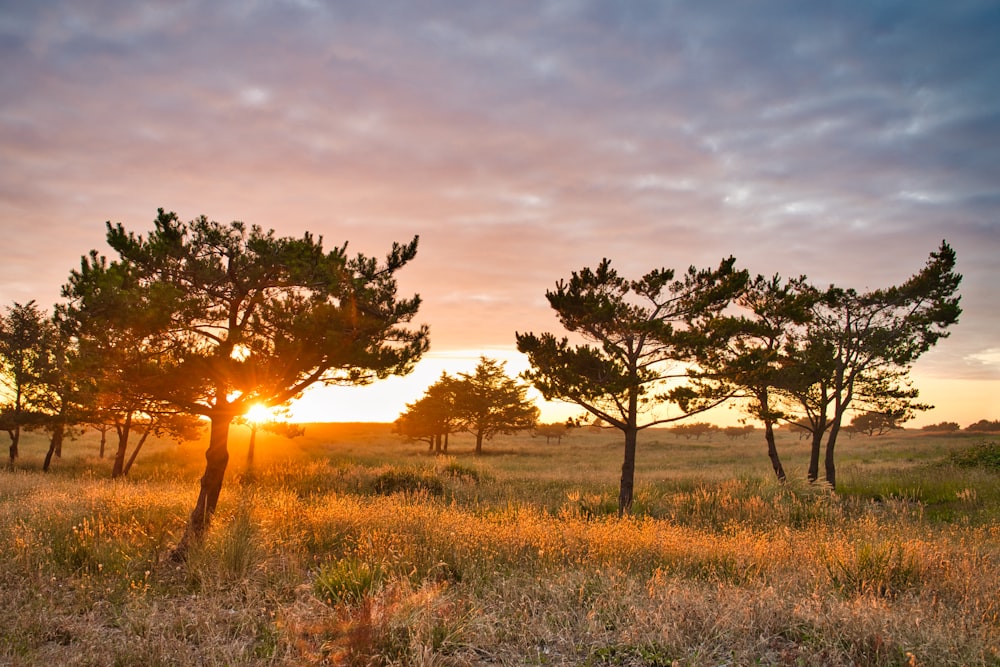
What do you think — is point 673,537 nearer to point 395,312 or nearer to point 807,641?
point 807,641

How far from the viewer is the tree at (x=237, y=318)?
8789 mm

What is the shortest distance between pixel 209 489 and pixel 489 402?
3933 centimetres

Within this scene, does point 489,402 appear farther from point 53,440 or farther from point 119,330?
point 119,330

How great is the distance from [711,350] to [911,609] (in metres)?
12.2

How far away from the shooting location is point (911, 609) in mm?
5184

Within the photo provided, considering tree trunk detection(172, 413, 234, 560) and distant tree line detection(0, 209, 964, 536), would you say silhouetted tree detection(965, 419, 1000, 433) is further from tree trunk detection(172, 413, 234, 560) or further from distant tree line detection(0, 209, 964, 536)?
tree trunk detection(172, 413, 234, 560)

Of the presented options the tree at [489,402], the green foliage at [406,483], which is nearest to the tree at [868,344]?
the green foliage at [406,483]

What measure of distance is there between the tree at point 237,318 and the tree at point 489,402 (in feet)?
124

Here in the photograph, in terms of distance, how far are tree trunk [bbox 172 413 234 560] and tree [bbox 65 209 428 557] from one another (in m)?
0.02

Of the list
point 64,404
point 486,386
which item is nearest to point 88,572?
point 64,404

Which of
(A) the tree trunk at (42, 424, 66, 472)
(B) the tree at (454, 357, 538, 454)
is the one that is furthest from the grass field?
(B) the tree at (454, 357, 538, 454)

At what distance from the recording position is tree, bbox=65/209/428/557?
346 inches

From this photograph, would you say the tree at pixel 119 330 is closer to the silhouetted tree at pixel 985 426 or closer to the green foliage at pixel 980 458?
the green foliage at pixel 980 458

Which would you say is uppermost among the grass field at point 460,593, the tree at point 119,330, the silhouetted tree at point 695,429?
the tree at point 119,330
